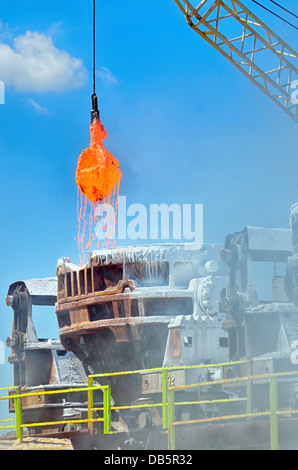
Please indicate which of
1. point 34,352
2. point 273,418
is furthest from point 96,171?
point 273,418

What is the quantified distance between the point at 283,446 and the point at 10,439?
762 cm

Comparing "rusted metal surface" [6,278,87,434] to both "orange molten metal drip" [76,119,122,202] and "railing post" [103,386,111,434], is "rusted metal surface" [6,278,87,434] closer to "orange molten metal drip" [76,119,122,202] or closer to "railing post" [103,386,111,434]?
"orange molten metal drip" [76,119,122,202]

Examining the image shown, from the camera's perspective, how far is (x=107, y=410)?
17859 mm

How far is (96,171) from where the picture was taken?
3042 cm

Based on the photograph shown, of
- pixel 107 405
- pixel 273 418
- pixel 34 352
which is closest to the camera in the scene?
pixel 273 418

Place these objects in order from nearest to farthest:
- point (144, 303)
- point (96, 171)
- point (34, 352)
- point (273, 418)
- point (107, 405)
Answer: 1. point (273, 418)
2. point (107, 405)
3. point (144, 303)
4. point (96, 171)
5. point (34, 352)

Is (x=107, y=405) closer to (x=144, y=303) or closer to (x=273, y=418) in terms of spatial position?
(x=273, y=418)

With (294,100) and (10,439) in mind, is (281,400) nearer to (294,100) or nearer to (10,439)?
(10,439)

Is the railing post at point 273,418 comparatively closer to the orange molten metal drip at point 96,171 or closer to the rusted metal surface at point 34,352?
the orange molten metal drip at point 96,171

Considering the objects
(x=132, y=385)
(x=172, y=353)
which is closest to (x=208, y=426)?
(x=172, y=353)

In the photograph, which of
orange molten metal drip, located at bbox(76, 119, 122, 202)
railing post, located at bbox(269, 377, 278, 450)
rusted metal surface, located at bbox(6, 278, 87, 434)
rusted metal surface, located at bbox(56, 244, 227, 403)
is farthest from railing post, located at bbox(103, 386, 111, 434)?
rusted metal surface, located at bbox(6, 278, 87, 434)

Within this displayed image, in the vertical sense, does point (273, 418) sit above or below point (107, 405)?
below

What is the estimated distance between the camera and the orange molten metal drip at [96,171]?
30.2 metres

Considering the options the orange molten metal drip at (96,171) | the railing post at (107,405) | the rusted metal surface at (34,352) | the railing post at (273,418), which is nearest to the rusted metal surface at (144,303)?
the orange molten metal drip at (96,171)
